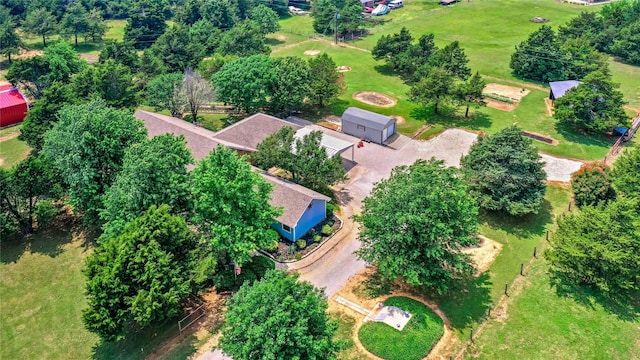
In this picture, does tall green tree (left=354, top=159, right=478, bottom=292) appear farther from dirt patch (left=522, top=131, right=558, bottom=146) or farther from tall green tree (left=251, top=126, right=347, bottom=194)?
dirt patch (left=522, top=131, right=558, bottom=146)

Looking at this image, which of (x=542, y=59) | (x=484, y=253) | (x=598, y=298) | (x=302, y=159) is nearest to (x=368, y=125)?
(x=302, y=159)

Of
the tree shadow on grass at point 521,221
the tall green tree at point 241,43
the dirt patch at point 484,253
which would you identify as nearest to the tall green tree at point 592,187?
the tree shadow on grass at point 521,221

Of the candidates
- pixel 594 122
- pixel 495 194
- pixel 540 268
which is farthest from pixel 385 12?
pixel 540 268

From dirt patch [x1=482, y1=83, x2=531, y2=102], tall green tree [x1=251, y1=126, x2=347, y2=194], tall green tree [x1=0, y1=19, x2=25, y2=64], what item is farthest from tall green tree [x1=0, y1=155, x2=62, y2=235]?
dirt patch [x1=482, y1=83, x2=531, y2=102]

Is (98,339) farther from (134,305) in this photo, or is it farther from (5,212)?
(5,212)

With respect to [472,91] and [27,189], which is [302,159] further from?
[472,91]

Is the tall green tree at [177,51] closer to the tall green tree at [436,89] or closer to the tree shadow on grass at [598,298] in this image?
the tall green tree at [436,89]
